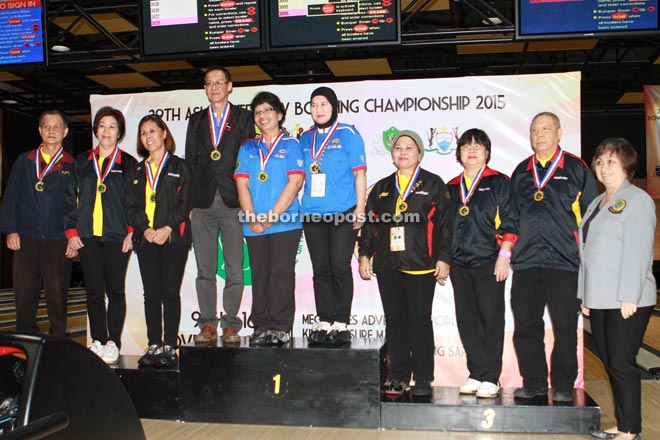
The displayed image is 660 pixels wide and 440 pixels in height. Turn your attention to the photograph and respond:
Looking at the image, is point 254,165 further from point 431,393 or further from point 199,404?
point 431,393

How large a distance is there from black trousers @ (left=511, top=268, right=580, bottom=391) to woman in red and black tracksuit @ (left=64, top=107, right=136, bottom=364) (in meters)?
2.49

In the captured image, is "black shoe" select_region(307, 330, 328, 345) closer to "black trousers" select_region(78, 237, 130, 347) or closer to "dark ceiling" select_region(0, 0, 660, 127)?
"black trousers" select_region(78, 237, 130, 347)

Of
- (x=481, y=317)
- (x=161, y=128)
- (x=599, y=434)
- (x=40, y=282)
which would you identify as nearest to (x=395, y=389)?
(x=481, y=317)

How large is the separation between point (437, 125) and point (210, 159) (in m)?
1.67

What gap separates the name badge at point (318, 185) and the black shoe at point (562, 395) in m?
1.78

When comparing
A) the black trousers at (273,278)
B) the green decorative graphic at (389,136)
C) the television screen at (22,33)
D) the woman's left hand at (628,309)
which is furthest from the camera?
the television screen at (22,33)

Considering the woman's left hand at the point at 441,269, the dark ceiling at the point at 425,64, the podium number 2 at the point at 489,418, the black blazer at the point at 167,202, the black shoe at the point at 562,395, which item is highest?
the dark ceiling at the point at 425,64

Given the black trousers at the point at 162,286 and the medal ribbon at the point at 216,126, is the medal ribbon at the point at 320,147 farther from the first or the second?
the black trousers at the point at 162,286

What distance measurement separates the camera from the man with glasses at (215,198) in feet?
12.8

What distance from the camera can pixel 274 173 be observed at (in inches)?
151

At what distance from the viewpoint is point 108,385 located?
1508mm

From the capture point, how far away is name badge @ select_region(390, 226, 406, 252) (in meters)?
3.56

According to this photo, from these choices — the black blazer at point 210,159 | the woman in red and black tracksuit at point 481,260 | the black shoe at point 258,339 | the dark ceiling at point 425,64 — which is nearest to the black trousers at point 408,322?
the woman in red and black tracksuit at point 481,260

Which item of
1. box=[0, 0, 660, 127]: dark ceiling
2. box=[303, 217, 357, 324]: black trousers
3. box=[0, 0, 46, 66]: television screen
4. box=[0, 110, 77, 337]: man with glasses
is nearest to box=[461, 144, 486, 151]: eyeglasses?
box=[303, 217, 357, 324]: black trousers
